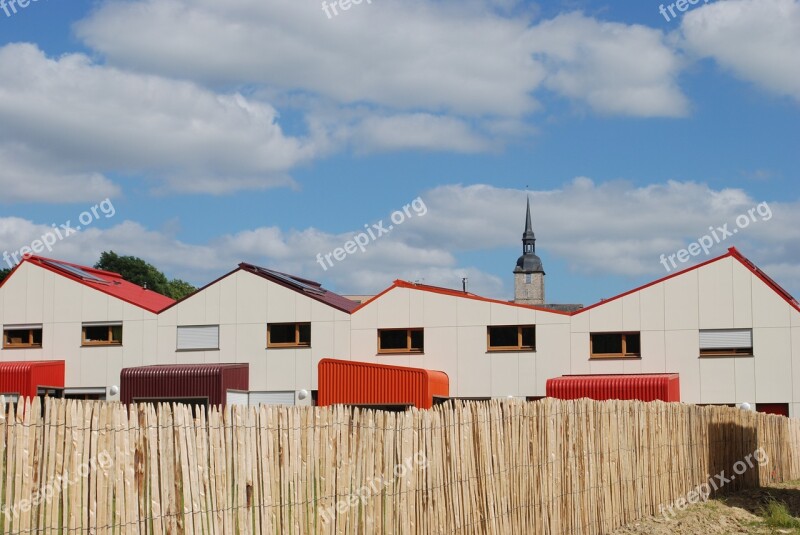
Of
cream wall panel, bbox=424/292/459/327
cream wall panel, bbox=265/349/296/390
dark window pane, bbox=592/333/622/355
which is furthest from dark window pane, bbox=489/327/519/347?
cream wall panel, bbox=265/349/296/390

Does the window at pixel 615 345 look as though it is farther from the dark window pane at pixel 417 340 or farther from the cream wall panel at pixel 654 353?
the dark window pane at pixel 417 340

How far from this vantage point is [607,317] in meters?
33.9

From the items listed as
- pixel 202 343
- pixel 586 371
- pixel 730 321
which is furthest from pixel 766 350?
pixel 202 343

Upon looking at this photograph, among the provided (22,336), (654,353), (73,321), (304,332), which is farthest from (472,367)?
(22,336)

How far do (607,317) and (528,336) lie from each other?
269cm

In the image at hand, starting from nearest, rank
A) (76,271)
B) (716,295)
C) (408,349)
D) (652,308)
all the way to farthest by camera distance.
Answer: (716,295), (652,308), (408,349), (76,271)

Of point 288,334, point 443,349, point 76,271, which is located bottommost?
point 443,349

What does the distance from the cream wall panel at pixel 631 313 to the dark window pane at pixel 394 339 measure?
7397 millimetres

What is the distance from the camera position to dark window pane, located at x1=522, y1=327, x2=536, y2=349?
3447 cm

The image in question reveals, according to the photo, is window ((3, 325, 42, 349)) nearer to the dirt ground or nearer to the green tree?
the dirt ground

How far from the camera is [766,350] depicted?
106 feet

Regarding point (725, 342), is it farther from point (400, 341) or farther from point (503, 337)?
point (400, 341)

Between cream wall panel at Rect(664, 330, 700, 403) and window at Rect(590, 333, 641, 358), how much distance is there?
45.2 inches

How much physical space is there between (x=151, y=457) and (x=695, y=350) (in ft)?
89.0
